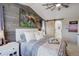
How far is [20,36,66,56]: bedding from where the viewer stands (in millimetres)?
1989

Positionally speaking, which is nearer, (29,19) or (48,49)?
(48,49)

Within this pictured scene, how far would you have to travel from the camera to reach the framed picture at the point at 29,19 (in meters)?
2.07

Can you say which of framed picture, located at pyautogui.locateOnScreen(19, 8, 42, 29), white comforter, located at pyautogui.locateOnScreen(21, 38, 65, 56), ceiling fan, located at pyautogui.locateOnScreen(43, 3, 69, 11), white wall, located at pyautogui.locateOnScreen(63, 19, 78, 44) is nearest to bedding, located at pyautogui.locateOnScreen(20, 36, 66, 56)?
white comforter, located at pyautogui.locateOnScreen(21, 38, 65, 56)

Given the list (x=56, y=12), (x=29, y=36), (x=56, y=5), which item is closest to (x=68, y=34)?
(x=56, y=12)

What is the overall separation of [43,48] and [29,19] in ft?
1.74

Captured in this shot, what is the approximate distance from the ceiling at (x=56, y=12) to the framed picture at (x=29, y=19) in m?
0.08

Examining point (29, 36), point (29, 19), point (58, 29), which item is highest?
point (29, 19)

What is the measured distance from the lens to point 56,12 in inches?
80.5

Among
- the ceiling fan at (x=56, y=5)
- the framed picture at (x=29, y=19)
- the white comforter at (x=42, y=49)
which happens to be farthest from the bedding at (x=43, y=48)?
the ceiling fan at (x=56, y=5)

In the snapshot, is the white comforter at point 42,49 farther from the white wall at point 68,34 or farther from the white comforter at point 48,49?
the white wall at point 68,34

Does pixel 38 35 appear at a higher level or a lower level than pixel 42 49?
higher

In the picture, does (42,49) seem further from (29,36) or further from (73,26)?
(73,26)

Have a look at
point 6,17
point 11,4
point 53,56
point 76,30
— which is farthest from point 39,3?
point 53,56

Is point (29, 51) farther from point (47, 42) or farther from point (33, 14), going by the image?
point (33, 14)
